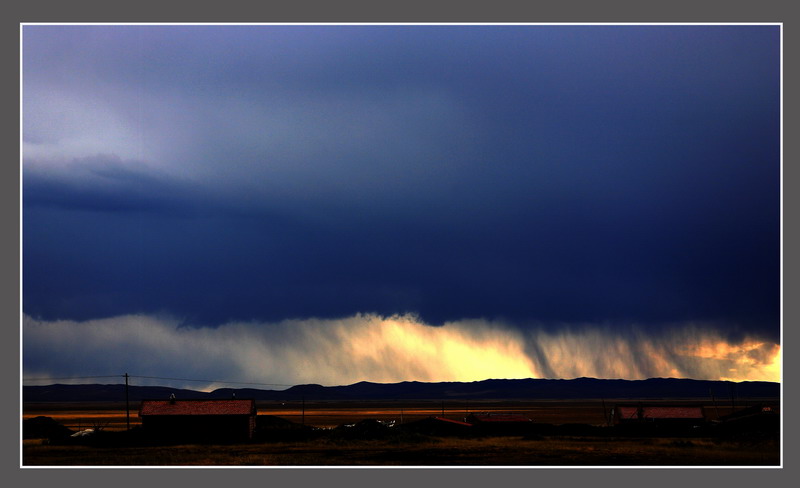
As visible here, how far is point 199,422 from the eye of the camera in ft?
257

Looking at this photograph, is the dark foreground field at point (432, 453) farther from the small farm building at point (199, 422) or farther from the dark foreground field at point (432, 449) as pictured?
the small farm building at point (199, 422)

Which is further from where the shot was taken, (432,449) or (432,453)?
(432,449)

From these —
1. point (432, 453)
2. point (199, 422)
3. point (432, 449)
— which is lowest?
point (432, 449)

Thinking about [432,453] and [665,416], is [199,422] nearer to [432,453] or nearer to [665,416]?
[432,453]

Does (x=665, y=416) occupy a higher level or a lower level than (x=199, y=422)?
lower

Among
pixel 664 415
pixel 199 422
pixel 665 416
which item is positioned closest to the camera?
pixel 199 422

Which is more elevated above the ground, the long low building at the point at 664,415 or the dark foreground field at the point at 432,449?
the dark foreground field at the point at 432,449

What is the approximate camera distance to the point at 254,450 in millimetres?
67062

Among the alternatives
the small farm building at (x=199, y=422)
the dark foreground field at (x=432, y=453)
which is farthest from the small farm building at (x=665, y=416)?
the small farm building at (x=199, y=422)

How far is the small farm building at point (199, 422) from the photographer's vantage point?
7769cm

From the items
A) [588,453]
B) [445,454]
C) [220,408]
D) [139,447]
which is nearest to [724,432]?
[588,453]

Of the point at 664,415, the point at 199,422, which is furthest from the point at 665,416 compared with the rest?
the point at 199,422

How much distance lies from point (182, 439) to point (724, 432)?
49398 millimetres

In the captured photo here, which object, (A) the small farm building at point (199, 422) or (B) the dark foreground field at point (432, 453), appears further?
(A) the small farm building at point (199, 422)
